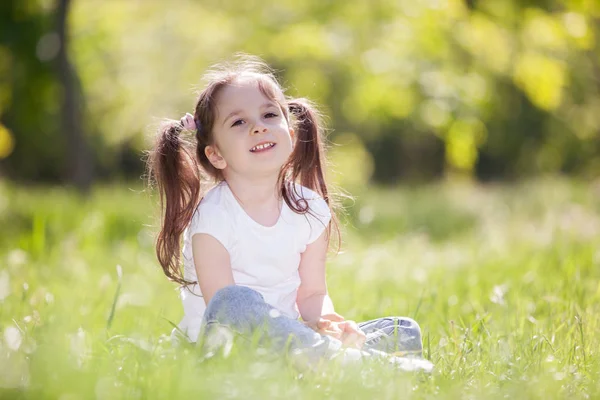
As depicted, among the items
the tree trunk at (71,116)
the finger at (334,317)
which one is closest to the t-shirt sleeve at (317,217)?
the finger at (334,317)

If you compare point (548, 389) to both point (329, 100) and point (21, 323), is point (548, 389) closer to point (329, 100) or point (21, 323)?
point (21, 323)

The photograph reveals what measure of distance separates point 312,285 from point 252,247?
0.93ft

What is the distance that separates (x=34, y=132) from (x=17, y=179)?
189cm

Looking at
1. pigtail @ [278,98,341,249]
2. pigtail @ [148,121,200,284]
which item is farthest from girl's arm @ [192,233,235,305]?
pigtail @ [278,98,341,249]

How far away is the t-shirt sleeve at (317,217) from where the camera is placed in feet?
8.80

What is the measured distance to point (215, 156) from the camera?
2.66 m

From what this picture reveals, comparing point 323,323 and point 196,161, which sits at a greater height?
point 196,161

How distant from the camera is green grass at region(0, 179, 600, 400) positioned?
6.01 ft

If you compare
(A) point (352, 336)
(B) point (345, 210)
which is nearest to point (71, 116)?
(B) point (345, 210)

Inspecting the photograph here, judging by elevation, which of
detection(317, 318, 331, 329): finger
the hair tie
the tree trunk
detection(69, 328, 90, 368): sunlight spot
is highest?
the hair tie

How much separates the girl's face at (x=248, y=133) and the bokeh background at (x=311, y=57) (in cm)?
224

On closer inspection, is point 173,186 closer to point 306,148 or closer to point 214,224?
point 214,224

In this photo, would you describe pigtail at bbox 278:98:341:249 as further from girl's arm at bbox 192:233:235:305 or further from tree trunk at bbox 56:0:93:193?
tree trunk at bbox 56:0:93:193

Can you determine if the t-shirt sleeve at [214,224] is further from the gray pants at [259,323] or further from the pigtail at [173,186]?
the gray pants at [259,323]
